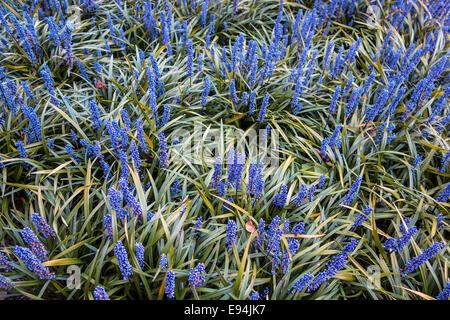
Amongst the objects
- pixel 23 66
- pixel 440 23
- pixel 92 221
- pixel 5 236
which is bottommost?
pixel 5 236

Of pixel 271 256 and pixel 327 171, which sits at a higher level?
pixel 327 171

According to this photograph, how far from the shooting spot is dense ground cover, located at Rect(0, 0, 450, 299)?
202cm

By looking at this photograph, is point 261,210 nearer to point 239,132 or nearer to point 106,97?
point 239,132

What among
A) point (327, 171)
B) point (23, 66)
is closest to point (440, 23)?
point (327, 171)

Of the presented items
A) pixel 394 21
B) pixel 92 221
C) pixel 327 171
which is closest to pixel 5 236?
pixel 92 221

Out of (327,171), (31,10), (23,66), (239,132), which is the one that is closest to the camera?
(327,171)

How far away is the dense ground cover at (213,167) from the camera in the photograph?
2.02 m

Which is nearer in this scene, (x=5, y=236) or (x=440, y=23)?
(x=5, y=236)

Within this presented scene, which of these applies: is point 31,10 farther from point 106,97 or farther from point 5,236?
point 5,236

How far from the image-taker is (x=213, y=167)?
2.67 m

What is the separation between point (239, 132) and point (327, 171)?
0.97 meters

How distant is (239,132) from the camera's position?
119 inches
